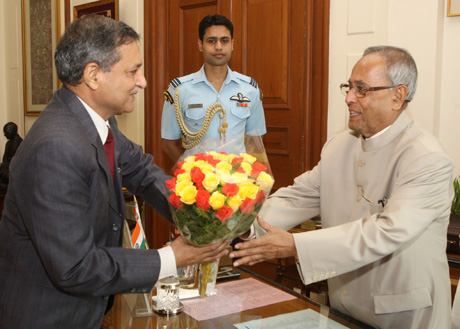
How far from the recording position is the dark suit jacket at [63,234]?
4.64 feet

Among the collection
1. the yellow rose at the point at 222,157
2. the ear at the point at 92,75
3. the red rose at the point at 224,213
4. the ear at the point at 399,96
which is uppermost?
the ear at the point at 92,75

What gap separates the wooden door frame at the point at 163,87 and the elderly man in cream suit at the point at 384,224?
177cm

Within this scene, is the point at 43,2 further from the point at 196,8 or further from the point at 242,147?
the point at 242,147

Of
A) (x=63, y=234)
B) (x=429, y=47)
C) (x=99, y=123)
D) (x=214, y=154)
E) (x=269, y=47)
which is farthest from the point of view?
(x=269, y=47)

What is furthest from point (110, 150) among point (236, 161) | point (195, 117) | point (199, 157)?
point (195, 117)

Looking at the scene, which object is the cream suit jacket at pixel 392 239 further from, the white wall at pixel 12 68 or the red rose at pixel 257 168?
the white wall at pixel 12 68

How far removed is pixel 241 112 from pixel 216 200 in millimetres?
2327

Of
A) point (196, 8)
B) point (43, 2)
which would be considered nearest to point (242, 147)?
point (196, 8)

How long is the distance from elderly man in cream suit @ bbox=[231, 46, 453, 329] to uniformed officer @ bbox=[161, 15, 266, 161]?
5.30 feet

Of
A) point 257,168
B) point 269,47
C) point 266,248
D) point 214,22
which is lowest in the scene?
point 266,248

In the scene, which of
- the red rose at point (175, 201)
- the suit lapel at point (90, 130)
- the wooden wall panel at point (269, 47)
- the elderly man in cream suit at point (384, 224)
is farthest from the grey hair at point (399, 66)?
the wooden wall panel at point (269, 47)

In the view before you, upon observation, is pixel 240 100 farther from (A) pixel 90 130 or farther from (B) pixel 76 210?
(B) pixel 76 210

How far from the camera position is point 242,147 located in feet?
5.75

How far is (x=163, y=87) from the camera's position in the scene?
506 cm
